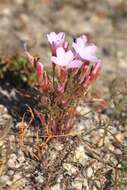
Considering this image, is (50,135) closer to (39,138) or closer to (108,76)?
(39,138)

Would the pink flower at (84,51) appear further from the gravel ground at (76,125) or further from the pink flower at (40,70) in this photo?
the gravel ground at (76,125)

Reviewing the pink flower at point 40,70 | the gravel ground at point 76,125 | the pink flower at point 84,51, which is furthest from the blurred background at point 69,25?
the pink flower at point 84,51

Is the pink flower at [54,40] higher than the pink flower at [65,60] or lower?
higher

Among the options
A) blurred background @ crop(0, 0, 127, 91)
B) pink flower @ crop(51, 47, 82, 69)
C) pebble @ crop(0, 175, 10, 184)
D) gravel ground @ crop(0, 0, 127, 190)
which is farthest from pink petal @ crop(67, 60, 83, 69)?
blurred background @ crop(0, 0, 127, 91)

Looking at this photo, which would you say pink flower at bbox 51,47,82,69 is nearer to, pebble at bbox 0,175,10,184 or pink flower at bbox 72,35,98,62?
pink flower at bbox 72,35,98,62

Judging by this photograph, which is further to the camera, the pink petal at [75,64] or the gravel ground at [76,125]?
the gravel ground at [76,125]

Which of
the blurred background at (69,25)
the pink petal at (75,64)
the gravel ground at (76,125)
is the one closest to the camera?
the pink petal at (75,64)

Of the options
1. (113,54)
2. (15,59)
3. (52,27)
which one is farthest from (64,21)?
(15,59)
